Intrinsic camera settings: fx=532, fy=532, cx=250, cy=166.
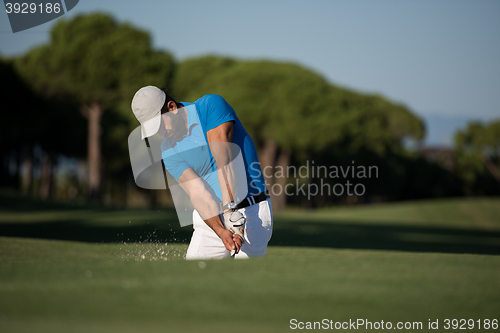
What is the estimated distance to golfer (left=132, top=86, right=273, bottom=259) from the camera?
4348 mm

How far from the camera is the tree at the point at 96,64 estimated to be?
110 ft

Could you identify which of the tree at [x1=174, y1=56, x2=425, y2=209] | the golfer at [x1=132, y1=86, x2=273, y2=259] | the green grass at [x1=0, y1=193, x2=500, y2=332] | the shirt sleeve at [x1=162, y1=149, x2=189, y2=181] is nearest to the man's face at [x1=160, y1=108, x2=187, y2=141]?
the golfer at [x1=132, y1=86, x2=273, y2=259]

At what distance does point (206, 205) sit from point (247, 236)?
0.49m

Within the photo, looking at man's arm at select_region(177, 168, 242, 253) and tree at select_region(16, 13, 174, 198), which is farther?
tree at select_region(16, 13, 174, 198)

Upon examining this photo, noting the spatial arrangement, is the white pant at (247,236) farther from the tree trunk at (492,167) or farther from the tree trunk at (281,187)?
the tree trunk at (492,167)

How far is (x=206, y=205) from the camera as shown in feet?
15.0

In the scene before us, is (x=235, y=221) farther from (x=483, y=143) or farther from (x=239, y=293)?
(x=483, y=143)

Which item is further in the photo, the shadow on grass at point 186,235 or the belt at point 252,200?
the shadow on grass at point 186,235

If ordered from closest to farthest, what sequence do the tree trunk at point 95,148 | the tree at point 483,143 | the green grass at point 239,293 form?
1. the green grass at point 239,293
2. the tree trunk at point 95,148
3. the tree at point 483,143

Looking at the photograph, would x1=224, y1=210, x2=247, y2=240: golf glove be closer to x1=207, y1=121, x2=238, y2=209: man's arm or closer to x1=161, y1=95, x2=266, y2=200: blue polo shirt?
x1=207, y1=121, x2=238, y2=209: man's arm

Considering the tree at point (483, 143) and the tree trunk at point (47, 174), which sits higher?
the tree trunk at point (47, 174)

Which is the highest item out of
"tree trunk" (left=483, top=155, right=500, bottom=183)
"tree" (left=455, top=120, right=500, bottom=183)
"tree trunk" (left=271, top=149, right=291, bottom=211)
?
"tree trunk" (left=271, top=149, right=291, bottom=211)

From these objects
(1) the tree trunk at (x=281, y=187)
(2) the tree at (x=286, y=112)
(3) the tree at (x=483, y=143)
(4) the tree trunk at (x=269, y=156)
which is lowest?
(3) the tree at (x=483, y=143)

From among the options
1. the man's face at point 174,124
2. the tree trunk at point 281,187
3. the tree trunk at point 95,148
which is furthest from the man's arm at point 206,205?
the tree trunk at point 281,187
